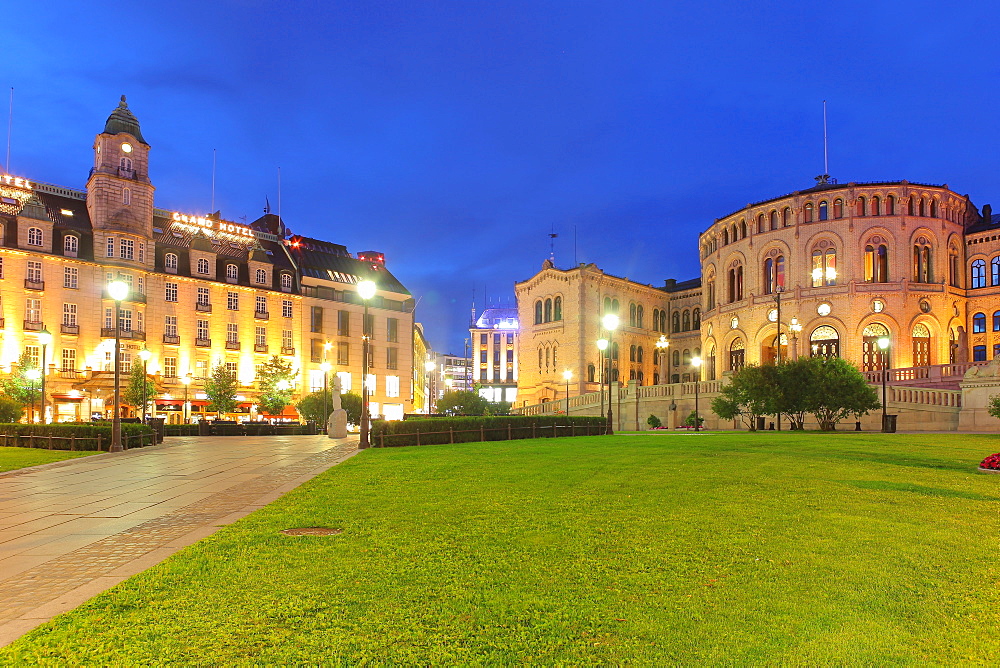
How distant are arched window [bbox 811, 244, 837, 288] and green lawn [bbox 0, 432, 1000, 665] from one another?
57.0m

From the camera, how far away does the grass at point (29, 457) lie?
62.7ft

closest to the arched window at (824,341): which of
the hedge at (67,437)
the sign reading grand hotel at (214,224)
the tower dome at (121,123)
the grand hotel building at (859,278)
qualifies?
the grand hotel building at (859,278)

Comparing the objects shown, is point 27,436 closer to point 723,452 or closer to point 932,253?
point 723,452

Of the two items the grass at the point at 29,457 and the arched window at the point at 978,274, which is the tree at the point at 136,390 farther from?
the arched window at the point at 978,274

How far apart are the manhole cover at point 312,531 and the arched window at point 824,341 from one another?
201 ft

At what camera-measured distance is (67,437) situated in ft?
85.0

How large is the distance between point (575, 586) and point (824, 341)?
6359 cm

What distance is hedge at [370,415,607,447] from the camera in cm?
2641

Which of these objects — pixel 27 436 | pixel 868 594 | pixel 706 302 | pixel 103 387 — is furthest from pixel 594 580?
pixel 706 302

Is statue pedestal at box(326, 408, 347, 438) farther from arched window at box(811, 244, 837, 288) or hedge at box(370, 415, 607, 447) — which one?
arched window at box(811, 244, 837, 288)

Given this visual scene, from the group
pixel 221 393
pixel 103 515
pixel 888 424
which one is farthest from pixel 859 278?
pixel 103 515

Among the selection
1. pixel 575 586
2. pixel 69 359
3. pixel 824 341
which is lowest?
pixel 575 586

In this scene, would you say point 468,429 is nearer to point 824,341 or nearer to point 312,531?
point 312,531

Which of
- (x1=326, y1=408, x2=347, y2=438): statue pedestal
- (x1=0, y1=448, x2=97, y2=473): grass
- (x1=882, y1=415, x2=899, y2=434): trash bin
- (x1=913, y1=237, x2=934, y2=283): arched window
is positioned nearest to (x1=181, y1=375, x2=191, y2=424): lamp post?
(x1=326, y1=408, x2=347, y2=438): statue pedestal
